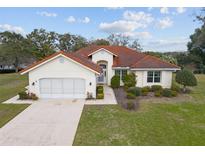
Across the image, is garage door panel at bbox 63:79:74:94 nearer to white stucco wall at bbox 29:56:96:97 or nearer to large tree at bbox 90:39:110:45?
white stucco wall at bbox 29:56:96:97

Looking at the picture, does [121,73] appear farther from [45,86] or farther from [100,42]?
[100,42]

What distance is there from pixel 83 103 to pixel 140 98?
18.4 feet

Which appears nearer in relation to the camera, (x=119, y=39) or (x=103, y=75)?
(x=103, y=75)

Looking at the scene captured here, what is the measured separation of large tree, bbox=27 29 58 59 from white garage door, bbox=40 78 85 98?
32.4 metres

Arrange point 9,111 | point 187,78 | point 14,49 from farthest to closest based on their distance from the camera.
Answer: point 14,49 → point 187,78 → point 9,111

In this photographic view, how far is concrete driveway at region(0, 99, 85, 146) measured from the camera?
31.8 feet

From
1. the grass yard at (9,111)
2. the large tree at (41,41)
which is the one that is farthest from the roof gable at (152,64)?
the large tree at (41,41)

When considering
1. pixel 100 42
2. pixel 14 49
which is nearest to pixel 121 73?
pixel 100 42

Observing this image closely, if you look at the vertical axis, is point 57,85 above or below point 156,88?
above

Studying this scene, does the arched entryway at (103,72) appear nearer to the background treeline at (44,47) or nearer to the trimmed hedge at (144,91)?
the trimmed hedge at (144,91)

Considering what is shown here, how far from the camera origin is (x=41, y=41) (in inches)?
1955

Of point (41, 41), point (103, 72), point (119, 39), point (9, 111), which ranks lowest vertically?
point (9, 111)

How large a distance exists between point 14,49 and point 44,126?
3860 centimetres
